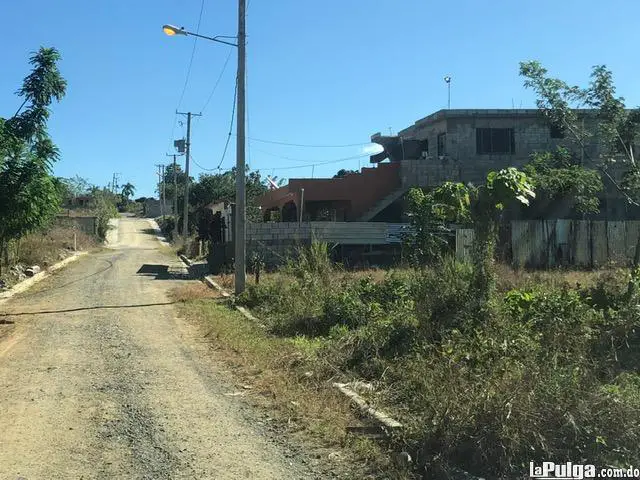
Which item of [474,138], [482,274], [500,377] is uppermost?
[474,138]

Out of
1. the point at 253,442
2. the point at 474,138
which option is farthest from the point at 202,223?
the point at 253,442

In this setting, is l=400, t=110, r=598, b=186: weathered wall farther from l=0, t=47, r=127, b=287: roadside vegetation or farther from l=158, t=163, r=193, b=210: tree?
l=158, t=163, r=193, b=210: tree

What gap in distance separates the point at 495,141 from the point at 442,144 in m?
2.64

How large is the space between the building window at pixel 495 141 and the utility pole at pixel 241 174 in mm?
16796

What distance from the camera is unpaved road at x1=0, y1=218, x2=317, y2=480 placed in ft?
16.9

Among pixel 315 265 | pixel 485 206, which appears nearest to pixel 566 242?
pixel 315 265

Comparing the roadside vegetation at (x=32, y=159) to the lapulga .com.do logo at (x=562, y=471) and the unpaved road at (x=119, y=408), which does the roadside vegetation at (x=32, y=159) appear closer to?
the unpaved road at (x=119, y=408)

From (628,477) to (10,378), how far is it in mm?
7468

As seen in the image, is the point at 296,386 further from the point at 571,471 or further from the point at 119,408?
the point at 571,471

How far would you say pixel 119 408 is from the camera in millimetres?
6703

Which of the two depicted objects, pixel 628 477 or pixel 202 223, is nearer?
pixel 628 477

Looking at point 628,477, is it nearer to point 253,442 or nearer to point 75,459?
point 253,442

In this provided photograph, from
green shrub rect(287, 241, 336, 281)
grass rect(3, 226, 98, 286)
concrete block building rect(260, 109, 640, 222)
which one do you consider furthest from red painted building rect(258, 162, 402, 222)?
green shrub rect(287, 241, 336, 281)

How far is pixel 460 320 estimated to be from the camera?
8352 millimetres
